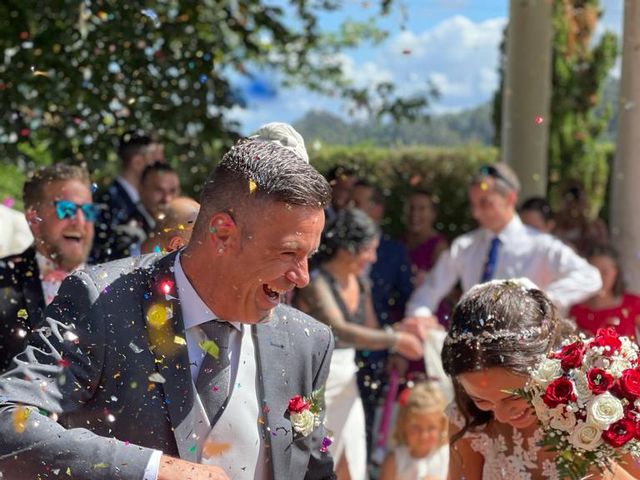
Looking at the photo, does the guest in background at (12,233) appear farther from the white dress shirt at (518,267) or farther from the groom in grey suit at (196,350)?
the groom in grey suit at (196,350)

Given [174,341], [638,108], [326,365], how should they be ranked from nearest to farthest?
1. [174,341]
2. [326,365]
3. [638,108]

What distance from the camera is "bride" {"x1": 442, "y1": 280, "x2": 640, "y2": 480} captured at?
3268mm

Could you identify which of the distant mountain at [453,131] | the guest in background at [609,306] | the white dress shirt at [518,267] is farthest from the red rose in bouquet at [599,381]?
the distant mountain at [453,131]

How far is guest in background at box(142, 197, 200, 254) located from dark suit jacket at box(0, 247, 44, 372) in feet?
1.63

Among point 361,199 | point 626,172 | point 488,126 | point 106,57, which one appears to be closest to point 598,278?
point 626,172

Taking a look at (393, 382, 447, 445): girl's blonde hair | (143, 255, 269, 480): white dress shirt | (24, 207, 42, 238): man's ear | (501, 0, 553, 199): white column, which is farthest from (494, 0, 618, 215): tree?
(143, 255, 269, 480): white dress shirt

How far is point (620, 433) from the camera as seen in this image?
2855 mm

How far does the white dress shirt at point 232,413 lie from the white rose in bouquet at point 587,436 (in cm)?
87

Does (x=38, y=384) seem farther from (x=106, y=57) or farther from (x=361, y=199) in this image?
(x=361, y=199)

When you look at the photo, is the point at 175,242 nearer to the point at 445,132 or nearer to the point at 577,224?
the point at 577,224

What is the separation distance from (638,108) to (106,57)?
398cm

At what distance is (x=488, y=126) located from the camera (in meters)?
16.5

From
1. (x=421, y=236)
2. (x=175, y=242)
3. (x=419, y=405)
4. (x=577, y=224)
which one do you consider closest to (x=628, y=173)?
(x=577, y=224)

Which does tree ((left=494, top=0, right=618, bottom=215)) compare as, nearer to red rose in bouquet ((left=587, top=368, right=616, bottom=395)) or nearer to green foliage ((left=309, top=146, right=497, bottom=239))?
green foliage ((left=309, top=146, right=497, bottom=239))
